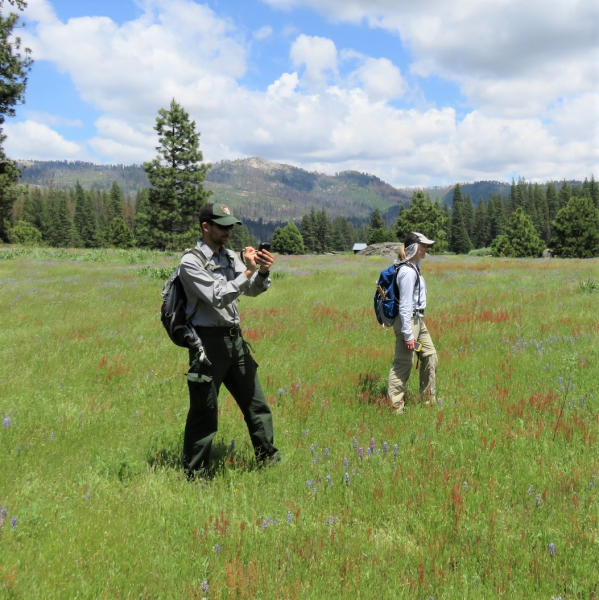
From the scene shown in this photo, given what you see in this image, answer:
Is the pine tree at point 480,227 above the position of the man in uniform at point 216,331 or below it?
above

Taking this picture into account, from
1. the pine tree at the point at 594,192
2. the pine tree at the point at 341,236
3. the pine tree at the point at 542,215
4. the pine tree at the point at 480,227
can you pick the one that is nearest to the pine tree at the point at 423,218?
the pine tree at the point at 542,215

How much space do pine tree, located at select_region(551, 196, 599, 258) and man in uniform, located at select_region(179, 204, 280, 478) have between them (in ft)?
200

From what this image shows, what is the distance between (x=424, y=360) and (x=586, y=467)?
2225mm

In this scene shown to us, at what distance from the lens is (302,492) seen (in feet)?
12.0

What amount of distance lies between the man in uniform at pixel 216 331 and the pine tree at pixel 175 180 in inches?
1637

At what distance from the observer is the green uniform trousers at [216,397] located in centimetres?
380

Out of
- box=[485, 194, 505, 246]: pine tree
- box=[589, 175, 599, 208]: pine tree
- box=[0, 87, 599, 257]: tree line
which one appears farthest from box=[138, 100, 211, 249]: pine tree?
box=[589, 175, 599, 208]: pine tree

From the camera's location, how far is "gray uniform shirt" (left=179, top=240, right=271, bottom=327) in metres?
3.52

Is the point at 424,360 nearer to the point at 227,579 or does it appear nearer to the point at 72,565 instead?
the point at 227,579

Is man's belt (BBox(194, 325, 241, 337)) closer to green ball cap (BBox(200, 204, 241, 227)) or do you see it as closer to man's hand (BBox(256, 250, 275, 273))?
man's hand (BBox(256, 250, 275, 273))

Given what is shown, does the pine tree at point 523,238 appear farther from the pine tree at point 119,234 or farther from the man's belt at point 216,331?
the pine tree at point 119,234

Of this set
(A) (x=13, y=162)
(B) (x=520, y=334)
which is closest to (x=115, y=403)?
(B) (x=520, y=334)

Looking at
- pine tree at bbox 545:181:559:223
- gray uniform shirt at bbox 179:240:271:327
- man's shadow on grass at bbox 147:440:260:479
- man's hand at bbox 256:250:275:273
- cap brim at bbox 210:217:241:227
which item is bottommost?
man's shadow on grass at bbox 147:440:260:479

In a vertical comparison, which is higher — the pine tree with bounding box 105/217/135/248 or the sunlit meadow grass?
the pine tree with bounding box 105/217/135/248
